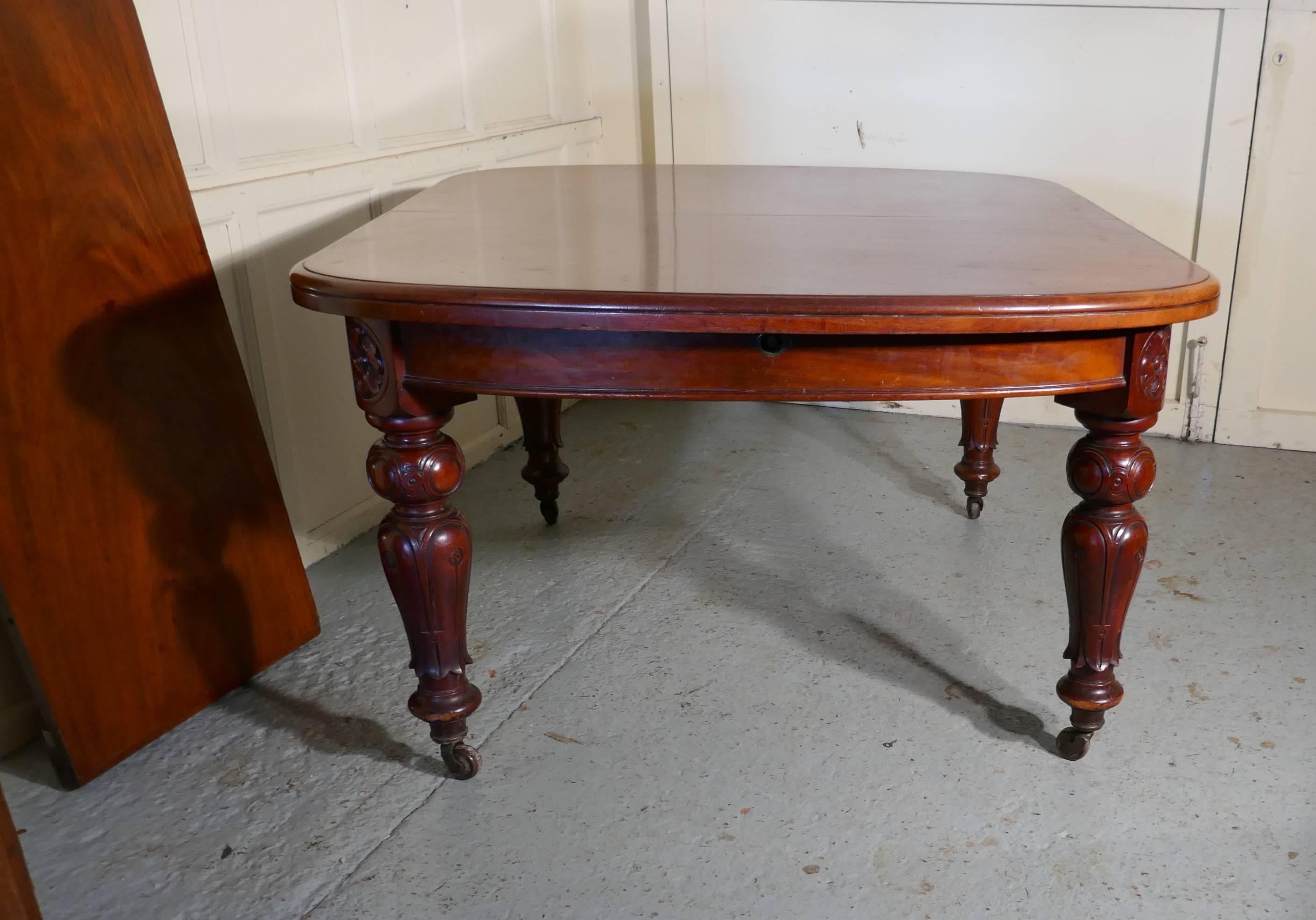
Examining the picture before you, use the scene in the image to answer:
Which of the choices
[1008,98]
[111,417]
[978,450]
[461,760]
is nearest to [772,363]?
[461,760]

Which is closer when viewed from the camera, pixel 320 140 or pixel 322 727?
pixel 322 727

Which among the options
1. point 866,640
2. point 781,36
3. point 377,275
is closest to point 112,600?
point 377,275

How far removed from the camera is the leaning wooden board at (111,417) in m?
1.55

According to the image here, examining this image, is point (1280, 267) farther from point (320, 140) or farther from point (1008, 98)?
point (320, 140)

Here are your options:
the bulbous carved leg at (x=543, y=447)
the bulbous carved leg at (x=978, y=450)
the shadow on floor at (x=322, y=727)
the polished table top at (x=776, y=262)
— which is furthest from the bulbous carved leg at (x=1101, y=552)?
the bulbous carved leg at (x=543, y=447)

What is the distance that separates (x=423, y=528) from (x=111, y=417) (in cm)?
57

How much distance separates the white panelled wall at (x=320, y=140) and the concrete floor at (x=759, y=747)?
30 centimetres

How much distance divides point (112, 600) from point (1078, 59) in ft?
8.19

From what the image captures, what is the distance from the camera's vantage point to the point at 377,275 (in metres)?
1.38

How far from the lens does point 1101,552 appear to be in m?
1.47

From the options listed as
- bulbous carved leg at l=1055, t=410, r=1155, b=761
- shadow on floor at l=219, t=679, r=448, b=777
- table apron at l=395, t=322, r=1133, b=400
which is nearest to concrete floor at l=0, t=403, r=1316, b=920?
shadow on floor at l=219, t=679, r=448, b=777

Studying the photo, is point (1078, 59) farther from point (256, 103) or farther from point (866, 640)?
point (256, 103)

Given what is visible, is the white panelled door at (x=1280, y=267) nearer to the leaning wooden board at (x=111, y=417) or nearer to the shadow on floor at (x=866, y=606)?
the shadow on floor at (x=866, y=606)

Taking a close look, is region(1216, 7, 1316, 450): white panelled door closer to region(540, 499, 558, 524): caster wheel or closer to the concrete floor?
the concrete floor
